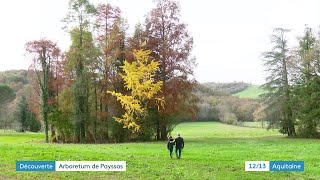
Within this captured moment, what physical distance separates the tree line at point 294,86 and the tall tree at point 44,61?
33.1 meters

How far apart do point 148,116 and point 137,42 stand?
9796 millimetres

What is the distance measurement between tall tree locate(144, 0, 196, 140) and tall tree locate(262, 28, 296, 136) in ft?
54.9

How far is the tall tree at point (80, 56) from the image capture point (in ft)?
159

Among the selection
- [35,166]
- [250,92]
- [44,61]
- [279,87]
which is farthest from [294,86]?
[250,92]

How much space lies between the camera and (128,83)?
45594 mm

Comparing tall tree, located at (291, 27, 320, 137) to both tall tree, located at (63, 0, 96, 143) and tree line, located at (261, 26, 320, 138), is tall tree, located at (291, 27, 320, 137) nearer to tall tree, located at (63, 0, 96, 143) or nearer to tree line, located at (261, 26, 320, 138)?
tree line, located at (261, 26, 320, 138)

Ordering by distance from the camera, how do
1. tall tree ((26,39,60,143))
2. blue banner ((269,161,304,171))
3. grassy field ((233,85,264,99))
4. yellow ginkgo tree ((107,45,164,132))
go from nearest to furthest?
blue banner ((269,161,304,171)), yellow ginkgo tree ((107,45,164,132)), tall tree ((26,39,60,143)), grassy field ((233,85,264,99))

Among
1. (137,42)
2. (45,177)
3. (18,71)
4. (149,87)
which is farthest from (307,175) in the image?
(18,71)

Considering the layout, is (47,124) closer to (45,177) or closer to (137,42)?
(137,42)

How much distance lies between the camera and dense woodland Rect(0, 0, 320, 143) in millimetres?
46594

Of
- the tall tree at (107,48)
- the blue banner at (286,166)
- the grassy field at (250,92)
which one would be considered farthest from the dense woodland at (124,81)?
the grassy field at (250,92)

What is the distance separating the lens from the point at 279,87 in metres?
58.5

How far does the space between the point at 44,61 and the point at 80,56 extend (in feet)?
21.2

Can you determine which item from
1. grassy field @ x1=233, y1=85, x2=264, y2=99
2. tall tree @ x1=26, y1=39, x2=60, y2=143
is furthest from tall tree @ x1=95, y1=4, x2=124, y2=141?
grassy field @ x1=233, y1=85, x2=264, y2=99
